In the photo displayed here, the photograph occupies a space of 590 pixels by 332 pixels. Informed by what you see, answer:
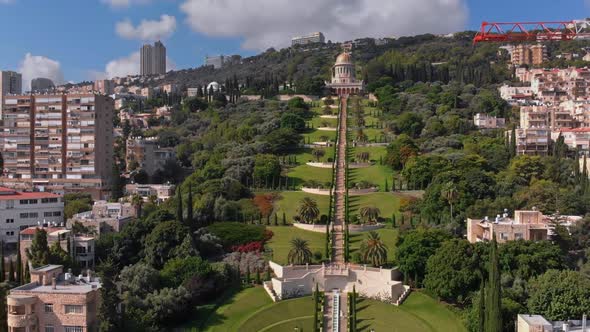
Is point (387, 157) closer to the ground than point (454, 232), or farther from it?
farther from it

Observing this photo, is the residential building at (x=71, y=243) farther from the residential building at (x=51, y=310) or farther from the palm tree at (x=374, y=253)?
the palm tree at (x=374, y=253)

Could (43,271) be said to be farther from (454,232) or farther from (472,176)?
(472,176)

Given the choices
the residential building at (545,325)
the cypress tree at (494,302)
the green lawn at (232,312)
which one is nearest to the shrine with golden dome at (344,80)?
the green lawn at (232,312)

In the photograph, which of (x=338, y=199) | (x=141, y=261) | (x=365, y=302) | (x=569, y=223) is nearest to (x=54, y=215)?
(x=141, y=261)

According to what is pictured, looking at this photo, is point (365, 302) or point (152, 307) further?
point (365, 302)

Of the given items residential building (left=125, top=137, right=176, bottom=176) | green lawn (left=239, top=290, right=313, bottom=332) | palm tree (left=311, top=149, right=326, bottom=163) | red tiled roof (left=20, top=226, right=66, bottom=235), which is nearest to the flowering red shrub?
green lawn (left=239, top=290, right=313, bottom=332)

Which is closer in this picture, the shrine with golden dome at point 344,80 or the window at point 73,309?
the window at point 73,309
